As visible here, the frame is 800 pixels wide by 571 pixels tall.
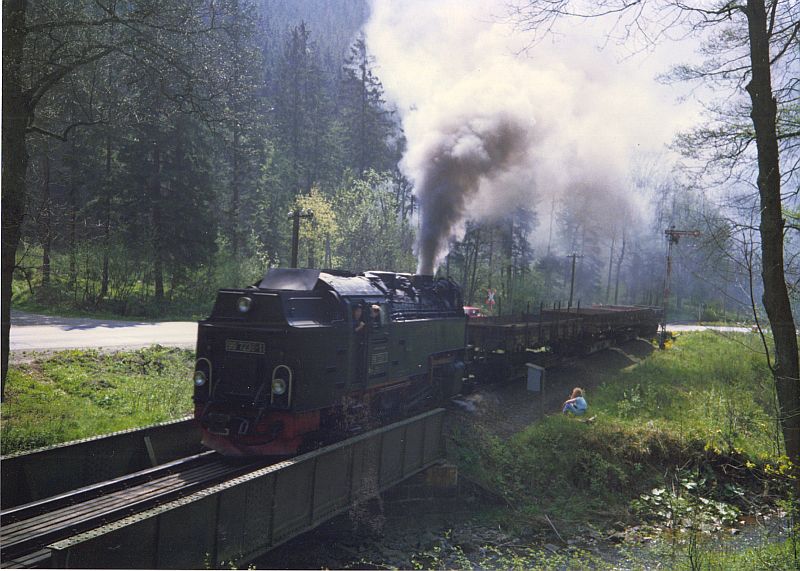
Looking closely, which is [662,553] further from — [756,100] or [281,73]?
[281,73]

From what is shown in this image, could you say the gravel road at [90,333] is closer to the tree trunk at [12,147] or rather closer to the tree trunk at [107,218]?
the tree trunk at [107,218]

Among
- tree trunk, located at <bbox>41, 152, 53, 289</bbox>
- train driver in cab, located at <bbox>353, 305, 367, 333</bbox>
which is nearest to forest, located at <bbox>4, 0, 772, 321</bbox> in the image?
tree trunk, located at <bbox>41, 152, 53, 289</bbox>

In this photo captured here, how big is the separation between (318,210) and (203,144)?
3.99m

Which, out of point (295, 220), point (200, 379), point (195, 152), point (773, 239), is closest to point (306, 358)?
point (200, 379)

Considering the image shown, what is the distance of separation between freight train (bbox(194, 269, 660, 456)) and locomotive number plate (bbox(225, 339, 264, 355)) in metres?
0.01

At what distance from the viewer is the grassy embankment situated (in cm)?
796

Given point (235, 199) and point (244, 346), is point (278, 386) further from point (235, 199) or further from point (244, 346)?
point (235, 199)

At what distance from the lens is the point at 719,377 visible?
13.1m

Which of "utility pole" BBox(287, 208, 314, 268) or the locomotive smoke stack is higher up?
"utility pole" BBox(287, 208, 314, 268)

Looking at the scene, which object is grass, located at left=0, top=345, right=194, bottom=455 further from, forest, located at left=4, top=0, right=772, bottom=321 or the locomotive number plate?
the locomotive number plate

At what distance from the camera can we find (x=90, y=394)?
314 inches

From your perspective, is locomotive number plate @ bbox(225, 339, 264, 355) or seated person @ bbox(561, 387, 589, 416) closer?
locomotive number plate @ bbox(225, 339, 264, 355)

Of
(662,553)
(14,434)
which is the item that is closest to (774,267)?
(662,553)

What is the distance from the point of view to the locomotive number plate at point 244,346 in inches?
240
